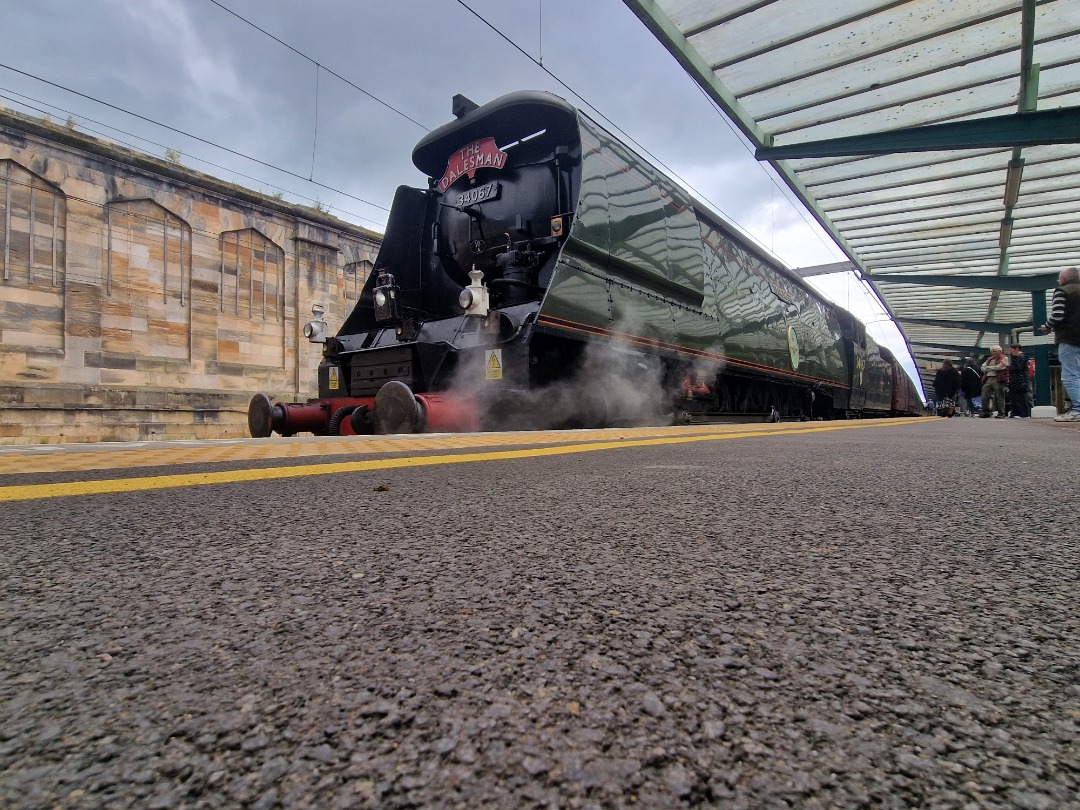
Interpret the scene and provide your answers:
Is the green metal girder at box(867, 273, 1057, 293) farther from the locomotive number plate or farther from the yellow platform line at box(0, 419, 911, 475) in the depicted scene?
the yellow platform line at box(0, 419, 911, 475)

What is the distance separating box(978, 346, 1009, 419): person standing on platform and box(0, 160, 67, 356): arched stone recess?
18096 mm

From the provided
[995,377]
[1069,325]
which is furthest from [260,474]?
[995,377]

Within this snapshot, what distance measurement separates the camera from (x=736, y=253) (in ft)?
28.7

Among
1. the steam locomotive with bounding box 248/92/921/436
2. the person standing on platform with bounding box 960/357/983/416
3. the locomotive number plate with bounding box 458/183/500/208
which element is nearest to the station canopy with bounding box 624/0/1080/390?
the steam locomotive with bounding box 248/92/921/436

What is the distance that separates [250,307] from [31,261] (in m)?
3.03

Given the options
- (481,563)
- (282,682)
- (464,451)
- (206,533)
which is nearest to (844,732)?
(282,682)

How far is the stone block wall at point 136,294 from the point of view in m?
7.98

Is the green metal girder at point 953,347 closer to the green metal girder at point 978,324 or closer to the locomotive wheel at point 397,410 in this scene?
the green metal girder at point 978,324

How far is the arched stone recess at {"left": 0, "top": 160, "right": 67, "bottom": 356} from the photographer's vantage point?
788cm

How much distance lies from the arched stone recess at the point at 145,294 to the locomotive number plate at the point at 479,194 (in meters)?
6.01

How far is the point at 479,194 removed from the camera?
6.09 meters

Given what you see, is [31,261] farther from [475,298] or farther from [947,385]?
[947,385]

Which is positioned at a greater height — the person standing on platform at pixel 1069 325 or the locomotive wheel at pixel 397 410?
the person standing on platform at pixel 1069 325

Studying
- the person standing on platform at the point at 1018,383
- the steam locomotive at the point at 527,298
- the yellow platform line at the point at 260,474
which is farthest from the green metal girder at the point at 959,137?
the yellow platform line at the point at 260,474
